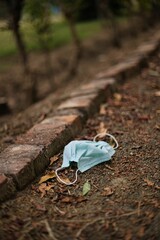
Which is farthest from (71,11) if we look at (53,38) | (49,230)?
(49,230)

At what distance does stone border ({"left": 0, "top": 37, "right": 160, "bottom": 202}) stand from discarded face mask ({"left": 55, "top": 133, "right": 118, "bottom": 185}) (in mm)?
118

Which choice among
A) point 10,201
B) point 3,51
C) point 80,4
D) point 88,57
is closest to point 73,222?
point 10,201

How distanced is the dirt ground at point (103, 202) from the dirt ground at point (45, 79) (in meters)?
0.84

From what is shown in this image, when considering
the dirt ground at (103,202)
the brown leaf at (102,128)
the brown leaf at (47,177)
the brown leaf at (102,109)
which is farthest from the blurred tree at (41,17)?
the brown leaf at (47,177)

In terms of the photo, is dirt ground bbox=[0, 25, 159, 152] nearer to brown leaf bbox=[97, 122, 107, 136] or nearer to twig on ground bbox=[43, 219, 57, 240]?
brown leaf bbox=[97, 122, 107, 136]

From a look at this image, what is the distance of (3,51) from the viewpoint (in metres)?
8.31

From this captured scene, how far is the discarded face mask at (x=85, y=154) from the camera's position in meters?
2.57

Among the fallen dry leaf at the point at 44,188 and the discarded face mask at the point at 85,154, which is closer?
the fallen dry leaf at the point at 44,188

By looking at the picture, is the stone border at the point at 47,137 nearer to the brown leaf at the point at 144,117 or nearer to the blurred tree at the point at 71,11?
the brown leaf at the point at 144,117

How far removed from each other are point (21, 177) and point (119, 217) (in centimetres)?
62

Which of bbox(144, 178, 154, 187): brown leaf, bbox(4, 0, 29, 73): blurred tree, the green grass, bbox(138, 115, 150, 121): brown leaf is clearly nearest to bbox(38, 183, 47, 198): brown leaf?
bbox(144, 178, 154, 187): brown leaf

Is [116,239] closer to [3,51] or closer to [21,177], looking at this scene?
[21,177]

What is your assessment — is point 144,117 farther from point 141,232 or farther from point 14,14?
point 14,14

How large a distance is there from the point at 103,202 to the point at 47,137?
745 millimetres
